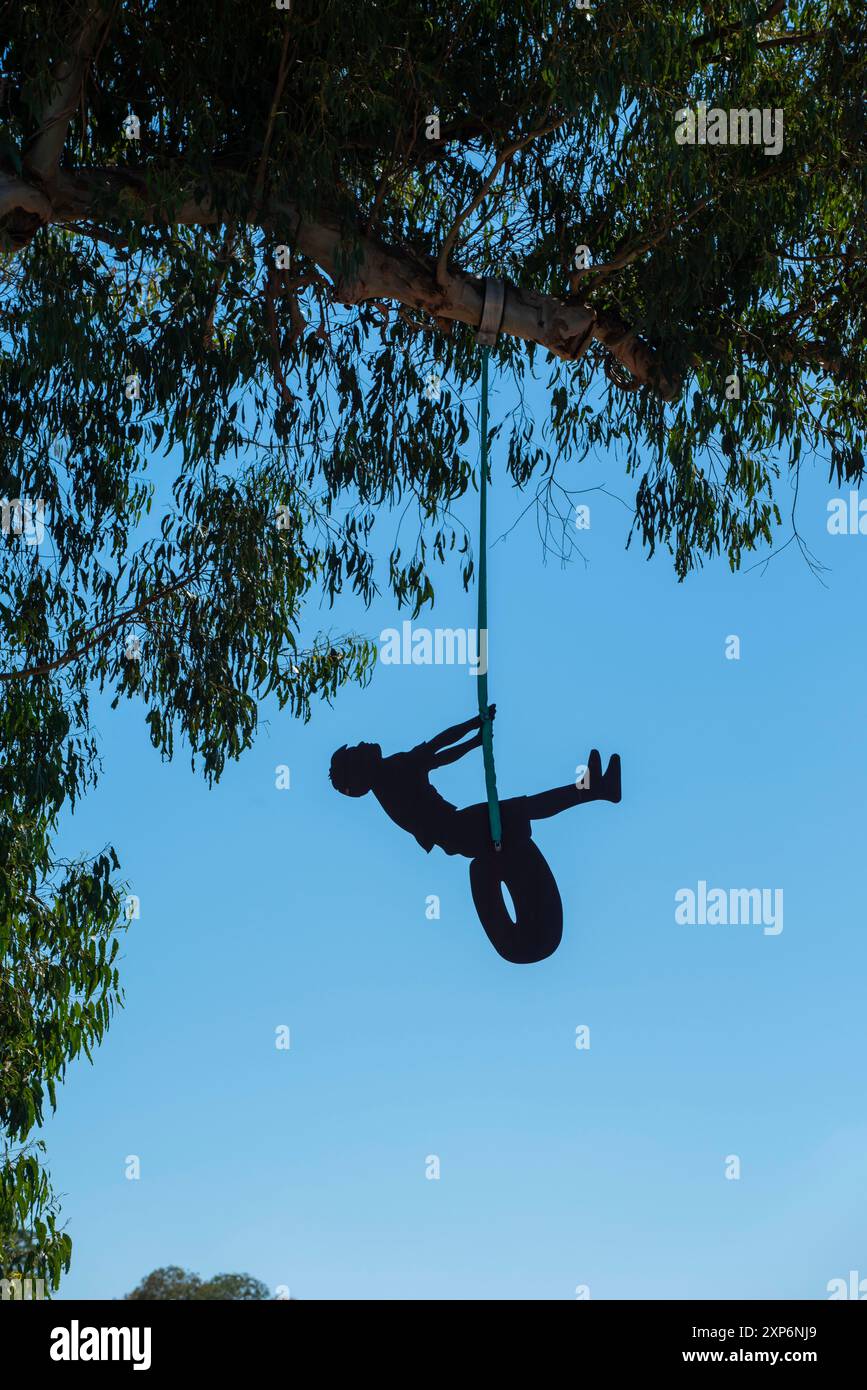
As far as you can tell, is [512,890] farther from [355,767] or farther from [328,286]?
[328,286]

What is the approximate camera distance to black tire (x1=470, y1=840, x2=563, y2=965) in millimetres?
2979

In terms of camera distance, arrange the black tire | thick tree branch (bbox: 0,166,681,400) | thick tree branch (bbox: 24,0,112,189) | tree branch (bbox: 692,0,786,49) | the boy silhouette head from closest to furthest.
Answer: the black tire, the boy silhouette head, thick tree branch (bbox: 24,0,112,189), thick tree branch (bbox: 0,166,681,400), tree branch (bbox: 692,0,786,49)

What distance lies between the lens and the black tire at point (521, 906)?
9.77 ft

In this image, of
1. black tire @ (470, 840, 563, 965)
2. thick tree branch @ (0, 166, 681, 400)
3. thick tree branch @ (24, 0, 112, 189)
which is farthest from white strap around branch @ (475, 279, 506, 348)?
black tire @ (470, 840, 563, 965)

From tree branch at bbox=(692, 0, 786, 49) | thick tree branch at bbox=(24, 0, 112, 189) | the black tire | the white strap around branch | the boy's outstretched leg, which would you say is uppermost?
tree branch at bbox=(692, 0, 786, 49)

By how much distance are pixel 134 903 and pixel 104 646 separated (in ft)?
2.52

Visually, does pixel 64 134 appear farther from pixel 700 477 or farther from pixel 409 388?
pixel 700 477

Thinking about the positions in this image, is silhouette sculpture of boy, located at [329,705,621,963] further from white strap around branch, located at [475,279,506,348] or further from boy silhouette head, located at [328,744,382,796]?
white strap around branch, located at [475,279,506,348]

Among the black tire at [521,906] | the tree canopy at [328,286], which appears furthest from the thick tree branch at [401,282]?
the black tire at [521,906]

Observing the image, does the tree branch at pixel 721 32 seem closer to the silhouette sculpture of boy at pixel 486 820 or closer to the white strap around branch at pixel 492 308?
the white strap around branch at pixel 492 308

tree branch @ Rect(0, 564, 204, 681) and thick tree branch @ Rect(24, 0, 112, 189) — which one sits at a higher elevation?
thick tree branch @ Rect(24, 0, 112, 189)

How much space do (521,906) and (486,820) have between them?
209 mm
